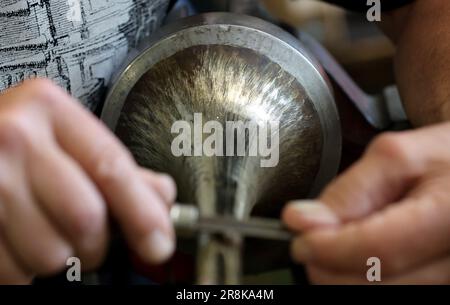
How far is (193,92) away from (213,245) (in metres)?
0.15

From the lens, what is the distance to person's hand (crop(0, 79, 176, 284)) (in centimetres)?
30

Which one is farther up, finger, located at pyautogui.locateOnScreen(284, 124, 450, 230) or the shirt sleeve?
the shirt sleeve

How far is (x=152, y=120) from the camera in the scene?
1.50ft

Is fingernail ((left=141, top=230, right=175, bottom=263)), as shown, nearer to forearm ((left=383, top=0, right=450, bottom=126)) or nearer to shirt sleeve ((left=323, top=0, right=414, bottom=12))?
forearm ((left=383, top=0, right=450, bottom=126))

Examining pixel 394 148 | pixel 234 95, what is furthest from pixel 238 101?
pixel 394 148

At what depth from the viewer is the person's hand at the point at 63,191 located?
0.30m

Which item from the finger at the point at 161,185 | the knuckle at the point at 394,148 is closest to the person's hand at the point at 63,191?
the finger at the point at 161,185

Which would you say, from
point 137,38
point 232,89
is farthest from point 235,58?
point 137,38

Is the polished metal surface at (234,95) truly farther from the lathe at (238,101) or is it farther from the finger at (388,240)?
the finger at (388,240)

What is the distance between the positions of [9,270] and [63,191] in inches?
2.3

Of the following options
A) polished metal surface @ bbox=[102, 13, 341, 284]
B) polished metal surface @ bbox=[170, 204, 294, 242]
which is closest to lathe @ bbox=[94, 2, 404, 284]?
polished metal surface @ bbox=[102, 13, 341, 284]

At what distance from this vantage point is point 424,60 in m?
0.54

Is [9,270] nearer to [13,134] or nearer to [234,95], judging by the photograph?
[13,134]
